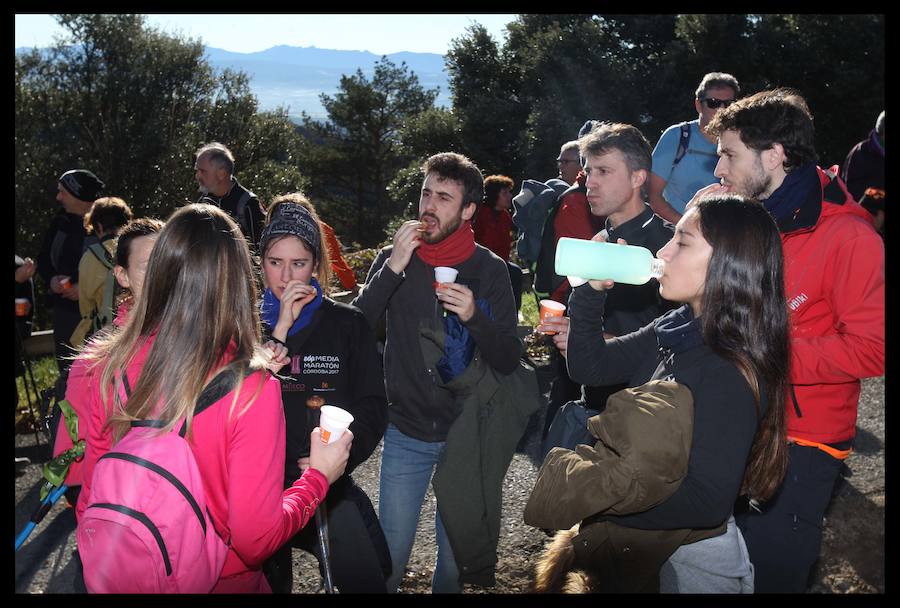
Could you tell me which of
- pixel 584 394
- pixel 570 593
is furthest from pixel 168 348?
pixel 584 394

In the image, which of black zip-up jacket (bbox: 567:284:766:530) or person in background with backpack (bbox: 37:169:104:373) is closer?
black zip-up jacket (bbox: 567:284:766:530)

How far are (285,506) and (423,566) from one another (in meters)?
2.35

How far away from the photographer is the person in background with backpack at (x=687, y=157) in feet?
15.5

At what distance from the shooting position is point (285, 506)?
88.4 inches

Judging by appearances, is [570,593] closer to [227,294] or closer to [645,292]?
[227,294]

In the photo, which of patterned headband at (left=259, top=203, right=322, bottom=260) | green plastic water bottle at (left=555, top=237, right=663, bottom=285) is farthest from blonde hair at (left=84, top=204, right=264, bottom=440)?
green plastic water bottle at (left=555, top=237, right=663, bottom=285)

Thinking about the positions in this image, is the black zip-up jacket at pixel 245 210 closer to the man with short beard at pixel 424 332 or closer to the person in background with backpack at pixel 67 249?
the person in background with backpack at pixel 67 249

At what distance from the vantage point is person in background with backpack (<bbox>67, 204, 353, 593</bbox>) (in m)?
1.99

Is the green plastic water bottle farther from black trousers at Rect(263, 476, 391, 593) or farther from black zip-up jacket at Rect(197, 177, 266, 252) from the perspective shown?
black zip-up jacket at Rect(197, 177, 266, 252)

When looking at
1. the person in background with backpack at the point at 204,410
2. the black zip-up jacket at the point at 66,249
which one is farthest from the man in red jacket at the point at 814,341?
the black zip-up jacket at the point at 66,249

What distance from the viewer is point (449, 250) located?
12.2 ft

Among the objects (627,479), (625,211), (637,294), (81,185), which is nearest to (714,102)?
(625,211)

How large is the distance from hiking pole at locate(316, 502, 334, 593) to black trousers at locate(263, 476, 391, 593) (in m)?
0.06

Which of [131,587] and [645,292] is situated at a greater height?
[645,292]
